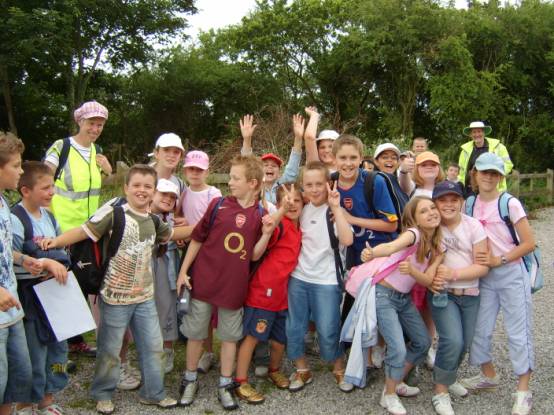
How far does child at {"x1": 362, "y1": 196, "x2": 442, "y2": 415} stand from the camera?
336cm

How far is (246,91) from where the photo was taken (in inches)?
818

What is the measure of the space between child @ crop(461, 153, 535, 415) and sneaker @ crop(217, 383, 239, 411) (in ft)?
5.74

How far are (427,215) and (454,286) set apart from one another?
0.54 metres

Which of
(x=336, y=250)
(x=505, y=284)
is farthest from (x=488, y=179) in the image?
(x=336, y=250)

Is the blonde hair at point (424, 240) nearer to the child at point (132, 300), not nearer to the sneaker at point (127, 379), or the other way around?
the child at point (132, 300)

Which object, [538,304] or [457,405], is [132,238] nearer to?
[457,405]

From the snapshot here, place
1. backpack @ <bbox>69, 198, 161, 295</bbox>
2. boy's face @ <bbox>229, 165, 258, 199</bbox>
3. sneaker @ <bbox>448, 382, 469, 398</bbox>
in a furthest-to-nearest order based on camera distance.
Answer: sneaker @ <bbox>448, 382, 469, 398</bbox> → boy's face @ <bbox>229, 165, 258, 199</bbox> → backpack @ <bbox>69, 198, 161, 295</bbox>

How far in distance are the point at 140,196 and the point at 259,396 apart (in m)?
1.66

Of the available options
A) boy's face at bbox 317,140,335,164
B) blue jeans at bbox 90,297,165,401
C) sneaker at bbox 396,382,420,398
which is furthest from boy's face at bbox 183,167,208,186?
sneaker at bbox 396,382,420,398

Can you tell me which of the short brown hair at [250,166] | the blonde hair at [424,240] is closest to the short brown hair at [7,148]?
the short brown hair at [250,166]

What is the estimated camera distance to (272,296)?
12.0 ft

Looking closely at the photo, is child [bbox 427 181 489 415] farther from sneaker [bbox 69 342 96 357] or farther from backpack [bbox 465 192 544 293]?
sneaker [bbox 69 342 96 357]

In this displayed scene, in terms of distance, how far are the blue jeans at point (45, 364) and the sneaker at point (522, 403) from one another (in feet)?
10.0

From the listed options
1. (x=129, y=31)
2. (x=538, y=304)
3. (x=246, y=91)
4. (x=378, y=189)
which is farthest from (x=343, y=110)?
(x=378, y=189)
